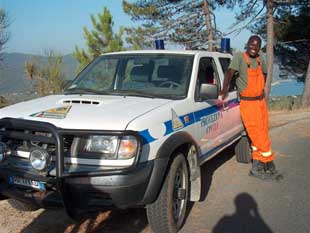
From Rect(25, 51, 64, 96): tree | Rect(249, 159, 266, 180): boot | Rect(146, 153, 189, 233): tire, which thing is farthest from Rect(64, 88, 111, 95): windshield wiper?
Rect(25, 51, 64, 96): tree

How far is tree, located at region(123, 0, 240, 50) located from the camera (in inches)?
780

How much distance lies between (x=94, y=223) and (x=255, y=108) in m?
2.74

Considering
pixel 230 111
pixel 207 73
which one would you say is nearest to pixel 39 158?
pixel 207 73

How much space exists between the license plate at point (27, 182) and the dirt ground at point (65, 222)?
745mm

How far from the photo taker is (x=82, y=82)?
5.34m

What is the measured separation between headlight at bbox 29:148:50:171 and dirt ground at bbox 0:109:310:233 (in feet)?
3.39

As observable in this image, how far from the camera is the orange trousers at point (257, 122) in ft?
19.2

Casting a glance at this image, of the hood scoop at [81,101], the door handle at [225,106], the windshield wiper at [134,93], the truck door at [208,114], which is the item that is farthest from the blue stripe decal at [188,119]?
the hood scoop at [81,101]

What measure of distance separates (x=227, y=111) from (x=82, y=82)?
2.05m

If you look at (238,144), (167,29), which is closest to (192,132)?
(238,144)

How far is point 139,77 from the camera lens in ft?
16.8

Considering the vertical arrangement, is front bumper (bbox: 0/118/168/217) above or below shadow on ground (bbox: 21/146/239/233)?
above

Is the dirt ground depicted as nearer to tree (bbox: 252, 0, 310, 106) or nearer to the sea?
the sea

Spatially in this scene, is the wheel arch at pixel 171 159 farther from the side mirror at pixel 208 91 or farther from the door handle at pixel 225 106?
the door handle at pixel 225 106
